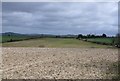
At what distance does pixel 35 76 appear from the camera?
13.5 m

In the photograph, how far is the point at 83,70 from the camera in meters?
15.6

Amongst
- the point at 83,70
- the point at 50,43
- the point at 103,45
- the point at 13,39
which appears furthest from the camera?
the point at 13,39

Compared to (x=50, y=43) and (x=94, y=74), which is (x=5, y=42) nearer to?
(x=50, y=43)

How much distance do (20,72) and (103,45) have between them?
25336 millimetres

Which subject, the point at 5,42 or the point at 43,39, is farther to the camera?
the point at 43,39

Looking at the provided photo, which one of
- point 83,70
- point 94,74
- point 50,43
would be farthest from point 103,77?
point 50,43

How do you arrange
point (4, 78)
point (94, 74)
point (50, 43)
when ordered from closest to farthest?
point (4, 78) < point (94, 74) < point (50, 43)

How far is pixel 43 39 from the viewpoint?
150ft

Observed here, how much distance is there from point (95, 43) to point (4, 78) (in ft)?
95.1

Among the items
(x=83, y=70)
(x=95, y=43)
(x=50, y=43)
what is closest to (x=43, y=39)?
(x=50, y=43)

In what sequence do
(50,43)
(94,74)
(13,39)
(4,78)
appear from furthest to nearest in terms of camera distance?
(13,39), (50,43), (94,74), (4,78)

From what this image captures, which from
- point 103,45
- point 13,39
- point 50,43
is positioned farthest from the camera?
point 13,39

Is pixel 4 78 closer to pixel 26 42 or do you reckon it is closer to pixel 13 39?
pixel 26 42

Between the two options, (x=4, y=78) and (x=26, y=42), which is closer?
(x=4, y=78)
